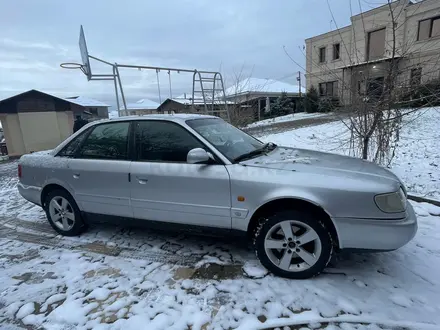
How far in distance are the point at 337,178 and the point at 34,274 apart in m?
3.33

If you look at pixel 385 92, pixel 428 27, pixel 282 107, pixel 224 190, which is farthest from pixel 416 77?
pixel 282 107

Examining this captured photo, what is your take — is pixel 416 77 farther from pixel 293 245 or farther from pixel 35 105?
pixel 35 105

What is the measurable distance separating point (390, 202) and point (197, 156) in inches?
70.4

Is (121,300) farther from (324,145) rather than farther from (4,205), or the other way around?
(324,145)

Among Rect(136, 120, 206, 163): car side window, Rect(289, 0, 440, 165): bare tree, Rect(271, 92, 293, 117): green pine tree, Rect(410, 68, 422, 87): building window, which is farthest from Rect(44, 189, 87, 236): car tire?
Rect(271, 92, 293, 117): green pine tree

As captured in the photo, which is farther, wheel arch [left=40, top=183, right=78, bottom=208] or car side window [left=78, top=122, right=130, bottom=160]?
wheel arch [left=40, top=183, right=78, bottom=208]

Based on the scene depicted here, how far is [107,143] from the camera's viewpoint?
3.51 m

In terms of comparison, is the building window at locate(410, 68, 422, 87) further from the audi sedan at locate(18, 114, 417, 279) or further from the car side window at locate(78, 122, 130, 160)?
the car side window at locate(78, 122, 130, 160)

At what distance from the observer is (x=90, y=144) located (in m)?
3.64

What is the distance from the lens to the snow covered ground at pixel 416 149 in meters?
5.03

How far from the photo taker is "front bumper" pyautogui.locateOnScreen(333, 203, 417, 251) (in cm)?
235

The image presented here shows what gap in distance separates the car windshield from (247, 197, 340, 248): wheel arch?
0.61 meters

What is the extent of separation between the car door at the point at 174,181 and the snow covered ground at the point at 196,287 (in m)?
0.51

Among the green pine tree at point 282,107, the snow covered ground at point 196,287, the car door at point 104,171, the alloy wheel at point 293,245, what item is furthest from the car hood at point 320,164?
the green pine tree at point 282,107
